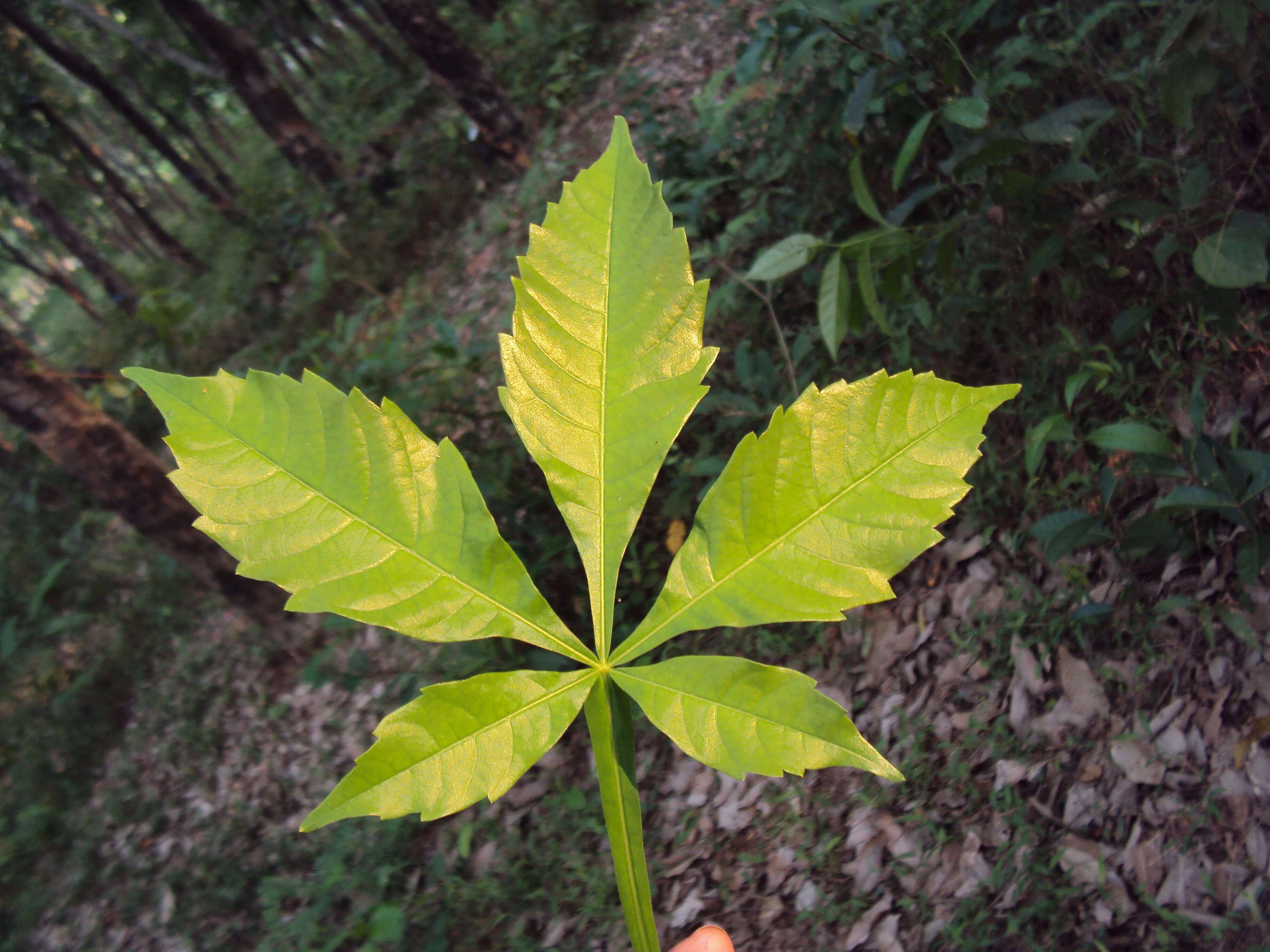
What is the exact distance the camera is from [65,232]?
47.1ft

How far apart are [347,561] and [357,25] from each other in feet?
59.1

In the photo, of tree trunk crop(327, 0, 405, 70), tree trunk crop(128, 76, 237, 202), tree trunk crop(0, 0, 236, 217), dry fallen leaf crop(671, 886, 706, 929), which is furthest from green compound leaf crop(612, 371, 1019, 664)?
tree trunk crop(128, 76, 237, 202)

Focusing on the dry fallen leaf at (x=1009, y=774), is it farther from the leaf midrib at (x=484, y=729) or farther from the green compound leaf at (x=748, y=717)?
the leaf midrib at (x=484, y=729)

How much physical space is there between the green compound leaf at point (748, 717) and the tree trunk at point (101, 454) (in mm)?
3959

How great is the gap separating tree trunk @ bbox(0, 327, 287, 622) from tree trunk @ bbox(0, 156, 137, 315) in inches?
442

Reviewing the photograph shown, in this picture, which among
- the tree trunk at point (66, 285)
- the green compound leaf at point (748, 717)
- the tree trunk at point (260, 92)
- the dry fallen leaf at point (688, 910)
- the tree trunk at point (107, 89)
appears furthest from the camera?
the tree trunk at point (66, 285)

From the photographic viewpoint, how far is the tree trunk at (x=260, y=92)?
6945 mm

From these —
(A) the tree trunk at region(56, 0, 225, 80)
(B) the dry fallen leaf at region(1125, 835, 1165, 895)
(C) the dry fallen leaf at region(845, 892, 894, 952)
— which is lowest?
(C) the dry fallen leaf at region(845, 892, 894, 952)

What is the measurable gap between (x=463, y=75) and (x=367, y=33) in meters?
10.3

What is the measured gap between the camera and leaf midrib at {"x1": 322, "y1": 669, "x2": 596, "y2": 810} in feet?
2.09

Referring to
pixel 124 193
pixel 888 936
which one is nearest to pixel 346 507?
pixel 888 936

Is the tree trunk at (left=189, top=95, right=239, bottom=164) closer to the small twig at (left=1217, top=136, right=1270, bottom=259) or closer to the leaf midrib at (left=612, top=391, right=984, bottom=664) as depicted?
the small twig at (left=1217, top=136, right=1270, bottom=259)

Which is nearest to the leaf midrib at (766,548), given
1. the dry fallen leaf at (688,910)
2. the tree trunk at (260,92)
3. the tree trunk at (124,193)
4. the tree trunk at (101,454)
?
the dry fallen leaf at (688,910)

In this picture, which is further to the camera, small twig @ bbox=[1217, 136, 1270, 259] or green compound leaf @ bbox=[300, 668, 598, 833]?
small twig @ bbox=[1217, 136, 1270, 259]
